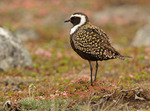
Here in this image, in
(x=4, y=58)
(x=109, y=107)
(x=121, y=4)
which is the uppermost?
(x=121, y=4)

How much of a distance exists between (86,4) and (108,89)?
2769cm

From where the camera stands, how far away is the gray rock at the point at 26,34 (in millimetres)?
22013

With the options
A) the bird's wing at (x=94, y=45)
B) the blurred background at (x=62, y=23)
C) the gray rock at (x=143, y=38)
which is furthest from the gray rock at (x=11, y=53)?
the gray rock at (x=143, y=38)

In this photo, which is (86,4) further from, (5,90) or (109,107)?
(109,107)

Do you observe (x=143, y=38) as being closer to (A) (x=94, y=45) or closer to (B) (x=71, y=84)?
(B) (x=71, y=84)

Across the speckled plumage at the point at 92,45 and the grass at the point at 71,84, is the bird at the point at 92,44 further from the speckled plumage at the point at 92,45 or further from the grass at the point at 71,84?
the grass at the point at 71,84

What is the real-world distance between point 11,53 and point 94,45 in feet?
22.8

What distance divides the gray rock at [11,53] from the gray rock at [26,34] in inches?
284

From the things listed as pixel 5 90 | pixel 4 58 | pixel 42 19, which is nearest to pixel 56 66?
pixel 4 58

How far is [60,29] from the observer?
26.5 m

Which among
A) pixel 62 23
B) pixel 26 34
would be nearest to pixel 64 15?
pixel 62 23

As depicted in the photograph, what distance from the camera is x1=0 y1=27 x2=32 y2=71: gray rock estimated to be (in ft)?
45.3

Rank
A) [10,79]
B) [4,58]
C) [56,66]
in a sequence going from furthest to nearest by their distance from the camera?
[56,66] → [4,58] → [10,79]

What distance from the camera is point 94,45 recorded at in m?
8.38
